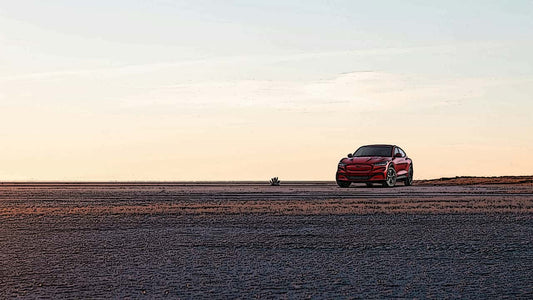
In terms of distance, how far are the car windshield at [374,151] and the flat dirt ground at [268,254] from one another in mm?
13659

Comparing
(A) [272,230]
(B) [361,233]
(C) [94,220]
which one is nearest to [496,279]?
(B) [361,233]

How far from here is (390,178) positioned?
98.6ft

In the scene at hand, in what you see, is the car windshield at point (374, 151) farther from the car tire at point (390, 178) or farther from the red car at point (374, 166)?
the car tire at point (390, 178)

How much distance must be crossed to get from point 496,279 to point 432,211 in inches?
376

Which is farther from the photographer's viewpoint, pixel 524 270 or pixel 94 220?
pixel 94 220

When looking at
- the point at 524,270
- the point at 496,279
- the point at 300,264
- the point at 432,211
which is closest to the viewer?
the point at 496,279

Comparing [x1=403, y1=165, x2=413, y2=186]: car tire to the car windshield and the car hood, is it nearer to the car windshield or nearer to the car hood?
the car windshield

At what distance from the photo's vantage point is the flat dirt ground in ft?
23.5

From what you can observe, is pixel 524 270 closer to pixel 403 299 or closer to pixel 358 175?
pixel 403 299

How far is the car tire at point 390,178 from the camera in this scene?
97.6 feet

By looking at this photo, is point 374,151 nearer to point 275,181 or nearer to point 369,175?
point 369,175

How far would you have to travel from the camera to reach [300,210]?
17.5 m

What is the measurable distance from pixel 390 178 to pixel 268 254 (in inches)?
827

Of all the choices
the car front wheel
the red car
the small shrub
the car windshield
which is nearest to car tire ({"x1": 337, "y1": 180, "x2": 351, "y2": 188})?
the red car
